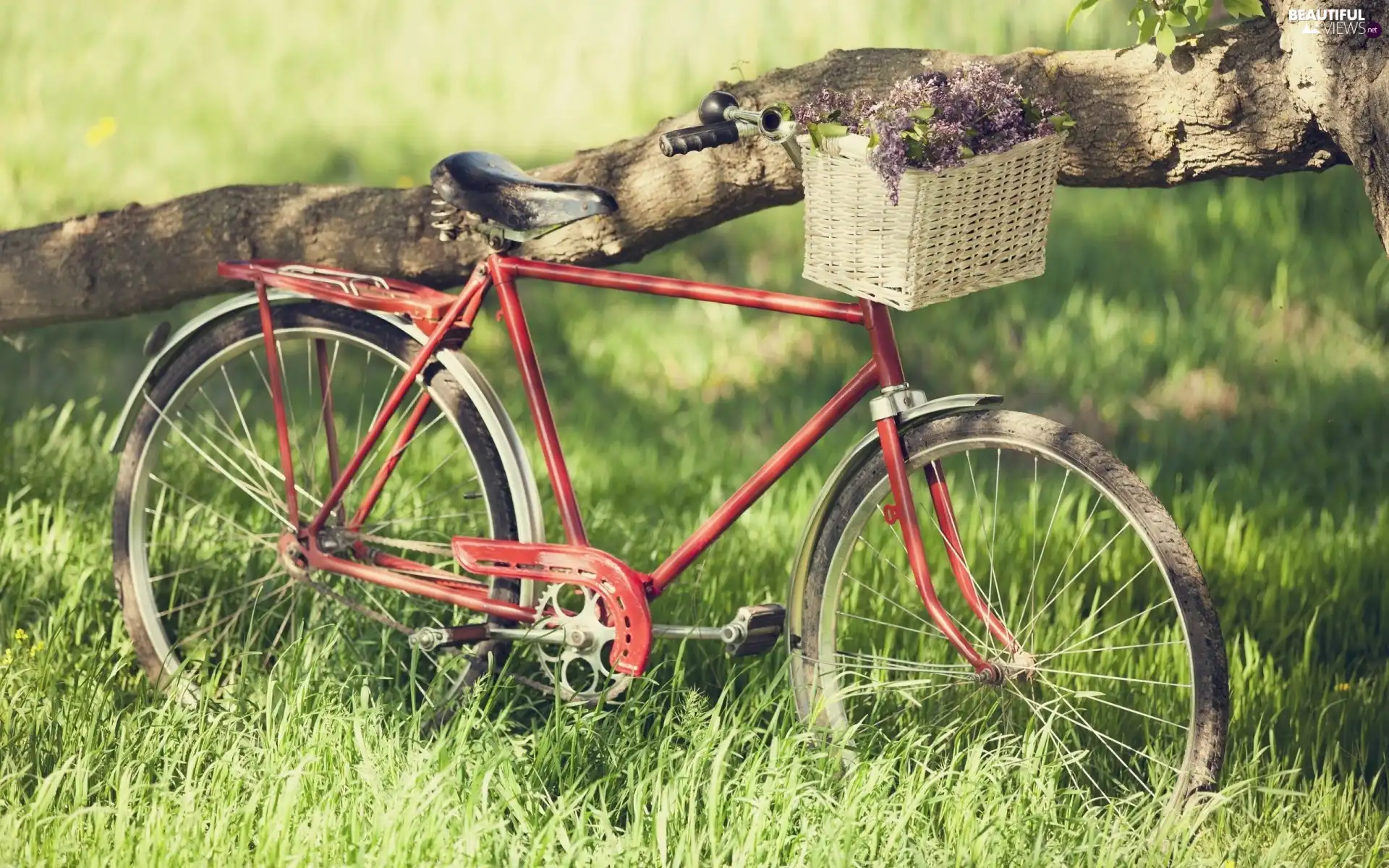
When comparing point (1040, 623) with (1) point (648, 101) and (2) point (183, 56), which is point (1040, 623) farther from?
(2) point (183, 56)

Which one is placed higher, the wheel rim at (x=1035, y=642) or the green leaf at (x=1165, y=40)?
the green leaf at (x=1165, y=40)

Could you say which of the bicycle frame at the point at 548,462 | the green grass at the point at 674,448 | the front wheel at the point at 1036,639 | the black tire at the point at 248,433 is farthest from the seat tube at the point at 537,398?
the front wheel at the point at 1036,639

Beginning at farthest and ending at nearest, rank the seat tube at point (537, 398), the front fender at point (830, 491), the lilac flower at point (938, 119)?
the seat tube at point (537, 398), the front fender at point (830, 491), the lilac flower at point (938, 119)

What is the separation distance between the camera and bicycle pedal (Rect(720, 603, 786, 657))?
10.3 feet

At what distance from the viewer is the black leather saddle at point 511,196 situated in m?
3.13

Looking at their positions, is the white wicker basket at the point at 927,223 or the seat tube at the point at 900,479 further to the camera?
the seat tube at the point at 900,479

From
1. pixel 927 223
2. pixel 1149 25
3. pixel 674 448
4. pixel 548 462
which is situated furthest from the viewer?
pixel 674 448

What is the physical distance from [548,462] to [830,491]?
24.3 inches

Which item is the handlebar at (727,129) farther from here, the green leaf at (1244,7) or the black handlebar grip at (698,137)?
the green leaf at (1244,7)

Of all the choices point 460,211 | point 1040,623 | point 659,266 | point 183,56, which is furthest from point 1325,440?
point 183,56

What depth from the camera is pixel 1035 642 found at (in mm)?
3637

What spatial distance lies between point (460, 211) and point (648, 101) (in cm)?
425

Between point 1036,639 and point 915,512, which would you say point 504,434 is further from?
point 1036,639

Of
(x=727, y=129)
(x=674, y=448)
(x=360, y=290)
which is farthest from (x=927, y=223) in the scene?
(x=674, y=448)
